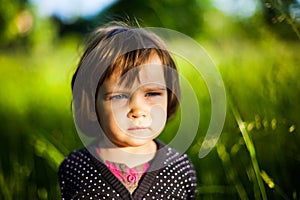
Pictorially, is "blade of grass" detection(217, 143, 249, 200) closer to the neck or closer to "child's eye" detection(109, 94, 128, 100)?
the neck

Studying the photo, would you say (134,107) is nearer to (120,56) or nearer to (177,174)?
(120,56)

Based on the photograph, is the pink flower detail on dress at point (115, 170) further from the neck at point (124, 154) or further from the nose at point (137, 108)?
the nose at point (137, 108)

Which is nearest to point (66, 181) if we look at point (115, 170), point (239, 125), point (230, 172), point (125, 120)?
point (115, 170)

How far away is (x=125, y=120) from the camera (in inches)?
56.6

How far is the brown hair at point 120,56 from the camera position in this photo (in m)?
1.46

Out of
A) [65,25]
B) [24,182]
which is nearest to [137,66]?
[24,182]

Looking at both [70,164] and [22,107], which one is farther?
[22,107]

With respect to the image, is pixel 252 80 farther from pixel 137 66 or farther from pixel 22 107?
pixel 22 107

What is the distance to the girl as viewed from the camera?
1445 mm

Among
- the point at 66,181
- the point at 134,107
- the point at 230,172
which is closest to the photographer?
the point at 134,107

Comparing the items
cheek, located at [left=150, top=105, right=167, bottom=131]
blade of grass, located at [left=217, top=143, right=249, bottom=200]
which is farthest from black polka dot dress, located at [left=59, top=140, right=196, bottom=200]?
blade of grass, located at [left=217, top=143, right=249, bottom=200]

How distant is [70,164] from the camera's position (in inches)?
61.3

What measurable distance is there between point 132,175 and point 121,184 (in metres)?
0.04

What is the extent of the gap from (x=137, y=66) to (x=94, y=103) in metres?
0.14
